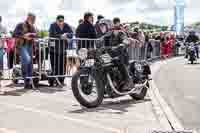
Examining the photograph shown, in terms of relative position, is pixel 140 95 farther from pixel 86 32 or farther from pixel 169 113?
pixel 86 32

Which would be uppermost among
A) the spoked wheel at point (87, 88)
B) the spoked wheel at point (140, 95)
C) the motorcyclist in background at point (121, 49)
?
the motorcyclist in background at point (121, 49)

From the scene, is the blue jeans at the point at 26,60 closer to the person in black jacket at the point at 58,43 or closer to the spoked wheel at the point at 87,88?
the person in black jacket at the point at 58,43

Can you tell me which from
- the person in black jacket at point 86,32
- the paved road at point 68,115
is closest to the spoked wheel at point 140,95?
the paved road at point 68,115

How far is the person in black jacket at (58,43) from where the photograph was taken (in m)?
13.8

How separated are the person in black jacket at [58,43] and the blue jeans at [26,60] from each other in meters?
0.85

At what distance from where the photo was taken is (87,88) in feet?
32.5

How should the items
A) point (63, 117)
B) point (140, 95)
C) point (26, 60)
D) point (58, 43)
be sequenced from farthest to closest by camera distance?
point (58, 43), point (26, 60), point (140, 95), point (63, 117)

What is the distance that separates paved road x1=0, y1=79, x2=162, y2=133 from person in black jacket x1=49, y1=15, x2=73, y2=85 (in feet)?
6.57

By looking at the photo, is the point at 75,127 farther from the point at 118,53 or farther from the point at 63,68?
the point at 63,68

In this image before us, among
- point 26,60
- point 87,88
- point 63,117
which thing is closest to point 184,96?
point 87,88

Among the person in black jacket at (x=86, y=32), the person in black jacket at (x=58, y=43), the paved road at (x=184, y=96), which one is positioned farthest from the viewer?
the person in black jacket at (x=86, y=32)

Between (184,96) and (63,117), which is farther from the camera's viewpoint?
(184,96)

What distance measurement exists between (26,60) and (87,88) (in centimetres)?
342

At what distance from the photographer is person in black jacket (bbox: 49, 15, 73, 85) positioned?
45.4 feet
